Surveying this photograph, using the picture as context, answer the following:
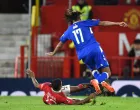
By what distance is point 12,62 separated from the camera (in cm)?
2394

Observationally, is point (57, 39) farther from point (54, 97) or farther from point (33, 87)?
point (54, 97)

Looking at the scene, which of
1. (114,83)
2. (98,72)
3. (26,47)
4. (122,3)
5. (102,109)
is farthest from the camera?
(122,3)

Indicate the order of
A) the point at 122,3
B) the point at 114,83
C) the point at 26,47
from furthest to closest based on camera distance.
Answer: the point at 122,3, the point at 26,47, the point at 114,83

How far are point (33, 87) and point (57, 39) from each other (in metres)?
3.17

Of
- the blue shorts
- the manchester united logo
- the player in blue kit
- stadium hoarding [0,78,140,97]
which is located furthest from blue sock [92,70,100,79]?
the manchester united logo

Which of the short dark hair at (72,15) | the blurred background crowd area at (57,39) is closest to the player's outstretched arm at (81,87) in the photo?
the short dark hair at (72,15)

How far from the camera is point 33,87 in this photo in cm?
2130

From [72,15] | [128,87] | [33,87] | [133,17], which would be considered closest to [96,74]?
[72,15]

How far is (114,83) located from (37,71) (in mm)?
2661

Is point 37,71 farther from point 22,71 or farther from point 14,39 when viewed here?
point 14,39

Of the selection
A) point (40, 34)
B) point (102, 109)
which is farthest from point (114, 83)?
point (102, 109)

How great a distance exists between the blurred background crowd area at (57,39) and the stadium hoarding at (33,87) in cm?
46

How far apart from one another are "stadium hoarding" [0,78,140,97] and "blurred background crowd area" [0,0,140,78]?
1.50 feet

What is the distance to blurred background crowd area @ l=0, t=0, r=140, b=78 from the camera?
21922mm
